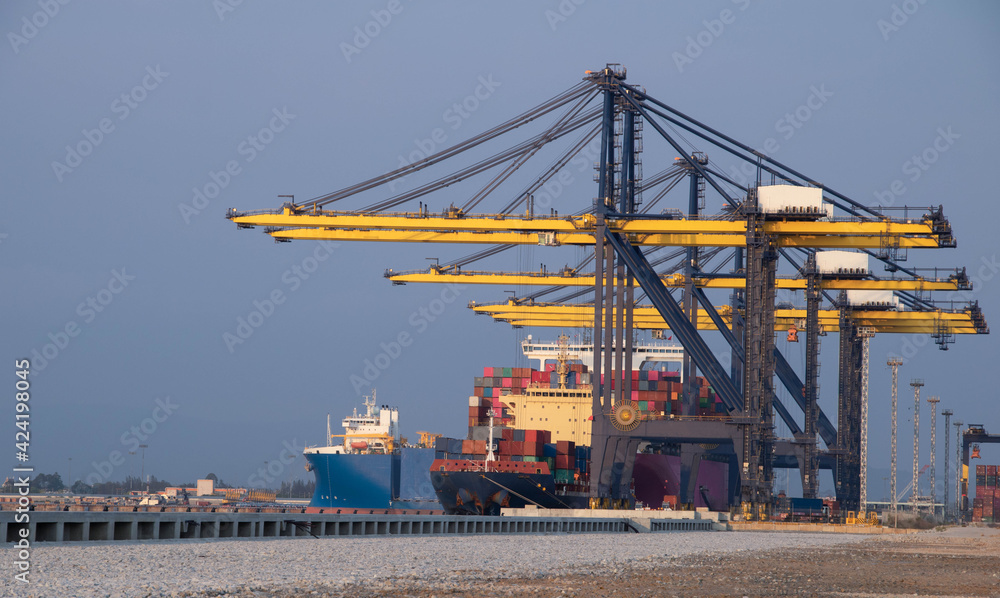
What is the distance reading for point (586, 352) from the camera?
6350cm

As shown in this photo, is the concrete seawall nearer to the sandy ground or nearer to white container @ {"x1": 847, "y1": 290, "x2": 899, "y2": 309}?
the sandy ground

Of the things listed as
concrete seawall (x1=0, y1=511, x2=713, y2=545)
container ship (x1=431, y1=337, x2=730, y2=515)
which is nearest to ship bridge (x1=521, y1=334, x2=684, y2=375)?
container ship (x1=431, y1=337, x2=730, y2=515)

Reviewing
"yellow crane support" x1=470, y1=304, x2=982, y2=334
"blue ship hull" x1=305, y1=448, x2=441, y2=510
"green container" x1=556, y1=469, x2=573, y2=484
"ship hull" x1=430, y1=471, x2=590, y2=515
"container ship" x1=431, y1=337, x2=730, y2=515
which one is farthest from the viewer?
"yellow crane support" x1=470, y1=304, x2=982, y2=334

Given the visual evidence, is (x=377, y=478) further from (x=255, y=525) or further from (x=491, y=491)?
(x=255, y=525)

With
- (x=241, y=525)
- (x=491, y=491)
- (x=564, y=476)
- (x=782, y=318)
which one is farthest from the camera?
(x=782, y=318)

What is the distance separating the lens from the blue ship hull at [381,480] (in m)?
51.8

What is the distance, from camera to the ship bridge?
6294 centimetres

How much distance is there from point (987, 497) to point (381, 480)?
66.2 metres

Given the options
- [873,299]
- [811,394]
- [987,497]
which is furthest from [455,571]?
[987,497]

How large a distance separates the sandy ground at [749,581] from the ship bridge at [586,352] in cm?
4061

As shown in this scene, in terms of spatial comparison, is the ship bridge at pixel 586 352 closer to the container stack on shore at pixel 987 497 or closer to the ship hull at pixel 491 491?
the ship hull at pixel 491 491

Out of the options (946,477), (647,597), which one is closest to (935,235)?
(647,597)

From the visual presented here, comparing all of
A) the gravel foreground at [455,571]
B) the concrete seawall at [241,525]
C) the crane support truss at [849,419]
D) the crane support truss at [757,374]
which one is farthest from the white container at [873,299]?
the gravel foreground at [455,571]

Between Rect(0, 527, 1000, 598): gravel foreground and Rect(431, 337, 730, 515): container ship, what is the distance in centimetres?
1839
